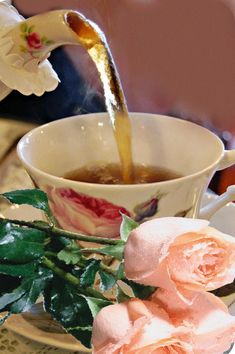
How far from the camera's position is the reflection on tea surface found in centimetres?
67

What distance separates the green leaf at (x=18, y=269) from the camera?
1.16 feet

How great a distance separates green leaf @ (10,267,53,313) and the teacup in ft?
0.55

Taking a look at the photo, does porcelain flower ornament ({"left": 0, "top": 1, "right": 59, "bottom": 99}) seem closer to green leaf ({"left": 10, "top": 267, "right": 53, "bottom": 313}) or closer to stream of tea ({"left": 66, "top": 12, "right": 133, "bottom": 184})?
stream of tea ({"left": 66, "top": 12, "right": 133, "bottom": 184})

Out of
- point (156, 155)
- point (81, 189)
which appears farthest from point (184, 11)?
point (81, 189)

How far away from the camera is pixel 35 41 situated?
666mm

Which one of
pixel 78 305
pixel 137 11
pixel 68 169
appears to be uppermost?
pixel 78 305

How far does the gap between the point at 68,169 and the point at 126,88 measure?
2.42ft

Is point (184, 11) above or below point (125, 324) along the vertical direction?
below

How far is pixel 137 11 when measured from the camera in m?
1.35

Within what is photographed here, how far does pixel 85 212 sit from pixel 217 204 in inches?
6.7

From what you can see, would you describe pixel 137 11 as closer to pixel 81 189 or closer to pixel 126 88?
pixel 126 88

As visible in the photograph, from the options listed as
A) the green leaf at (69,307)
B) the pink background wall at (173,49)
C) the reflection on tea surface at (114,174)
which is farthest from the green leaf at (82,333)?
the pink background wall at (173,49)

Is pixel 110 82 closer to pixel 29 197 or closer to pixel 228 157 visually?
pixel 228 157

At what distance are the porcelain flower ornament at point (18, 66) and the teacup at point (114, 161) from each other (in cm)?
8
